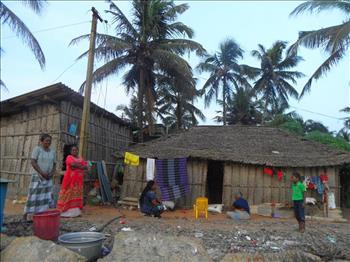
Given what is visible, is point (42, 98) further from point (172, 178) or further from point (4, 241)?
point (4, 241)

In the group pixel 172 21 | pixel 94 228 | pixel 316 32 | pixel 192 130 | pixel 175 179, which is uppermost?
pixel 172 21

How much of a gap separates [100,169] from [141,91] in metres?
7.76

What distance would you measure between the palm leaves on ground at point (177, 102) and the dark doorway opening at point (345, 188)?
9224 millimetres

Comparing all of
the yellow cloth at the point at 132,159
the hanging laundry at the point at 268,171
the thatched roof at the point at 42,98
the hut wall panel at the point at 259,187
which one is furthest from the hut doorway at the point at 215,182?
the thatched roof at the point at 42,98

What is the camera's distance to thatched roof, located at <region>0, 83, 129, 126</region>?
36.3ft

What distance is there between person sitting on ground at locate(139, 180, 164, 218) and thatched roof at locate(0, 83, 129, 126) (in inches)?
170

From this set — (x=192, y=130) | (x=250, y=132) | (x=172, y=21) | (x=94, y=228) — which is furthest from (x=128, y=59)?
(x=94, y=228)

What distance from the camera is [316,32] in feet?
47.6

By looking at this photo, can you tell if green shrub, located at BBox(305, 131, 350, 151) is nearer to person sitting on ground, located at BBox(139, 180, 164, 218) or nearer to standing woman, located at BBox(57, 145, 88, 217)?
person sitting on ground, located at BBox(139, 180, 164, 218)

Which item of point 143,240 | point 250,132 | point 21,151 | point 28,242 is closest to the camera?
point 28,242

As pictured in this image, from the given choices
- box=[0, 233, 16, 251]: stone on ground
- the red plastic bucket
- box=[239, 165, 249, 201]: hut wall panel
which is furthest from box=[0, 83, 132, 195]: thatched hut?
box=[0, 233, 16, 251]: stone on ground

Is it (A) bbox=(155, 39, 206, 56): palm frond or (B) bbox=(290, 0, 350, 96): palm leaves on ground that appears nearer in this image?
(B) bbox=(290, 0, 350, 96): palm leaves on ground

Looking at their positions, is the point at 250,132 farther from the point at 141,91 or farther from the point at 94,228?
the point at 94,228

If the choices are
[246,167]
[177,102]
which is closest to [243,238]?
[246,167]
